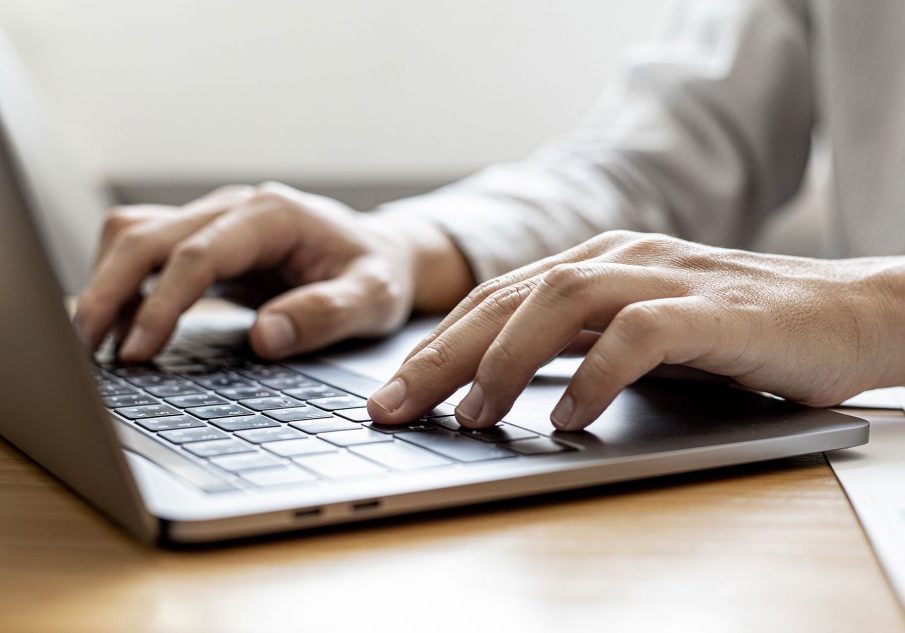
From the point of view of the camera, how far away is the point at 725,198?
1.01m

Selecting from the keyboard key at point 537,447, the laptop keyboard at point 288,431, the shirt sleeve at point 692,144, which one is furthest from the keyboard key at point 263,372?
the shirt sleeve at point 692,144

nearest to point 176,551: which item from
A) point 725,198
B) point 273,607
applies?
point 273,607

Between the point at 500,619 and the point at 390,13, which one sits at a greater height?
the point at 390,13

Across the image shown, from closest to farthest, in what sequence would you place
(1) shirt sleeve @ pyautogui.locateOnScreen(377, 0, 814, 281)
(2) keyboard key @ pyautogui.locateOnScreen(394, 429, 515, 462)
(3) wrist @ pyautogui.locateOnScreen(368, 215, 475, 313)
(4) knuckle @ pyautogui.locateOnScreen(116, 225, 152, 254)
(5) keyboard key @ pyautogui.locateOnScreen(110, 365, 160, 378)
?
(2) keyboard key @ pyautogui.locateOnScreen(394, 429, 515, 462) < (5) keyboard key @ pyautogui.locateOnScreen(110, 365, 160, 378) < (4) knuckle @ pyautogui.locateOnScreen(116, 225, 152, 254) < (3) wrist @ pyautogui.locateOnScreen(368, 215, 475, 313) < (1) shirt sleeve @ pyautogui.locateOnScreen(377, 0, 814, 281)

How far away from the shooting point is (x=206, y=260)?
2.25ft

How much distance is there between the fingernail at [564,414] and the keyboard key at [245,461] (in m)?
0.11

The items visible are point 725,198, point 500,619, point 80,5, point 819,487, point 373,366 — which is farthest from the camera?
point 80,5

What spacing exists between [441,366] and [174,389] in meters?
0.17

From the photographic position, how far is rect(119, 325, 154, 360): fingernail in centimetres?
64

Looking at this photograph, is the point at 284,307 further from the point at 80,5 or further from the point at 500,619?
the point at 80,5

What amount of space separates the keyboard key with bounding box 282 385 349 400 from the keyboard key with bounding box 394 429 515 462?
101mm

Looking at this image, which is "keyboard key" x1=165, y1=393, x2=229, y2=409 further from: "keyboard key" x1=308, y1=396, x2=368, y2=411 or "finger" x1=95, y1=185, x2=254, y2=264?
"finger" x1=95, y1=185, x2=254, y2=264

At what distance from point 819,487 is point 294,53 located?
1.38 m

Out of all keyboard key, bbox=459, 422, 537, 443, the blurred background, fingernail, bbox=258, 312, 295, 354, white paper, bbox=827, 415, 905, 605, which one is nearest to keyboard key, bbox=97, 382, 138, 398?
fingernail, bbox=258, 312, 295, 354
